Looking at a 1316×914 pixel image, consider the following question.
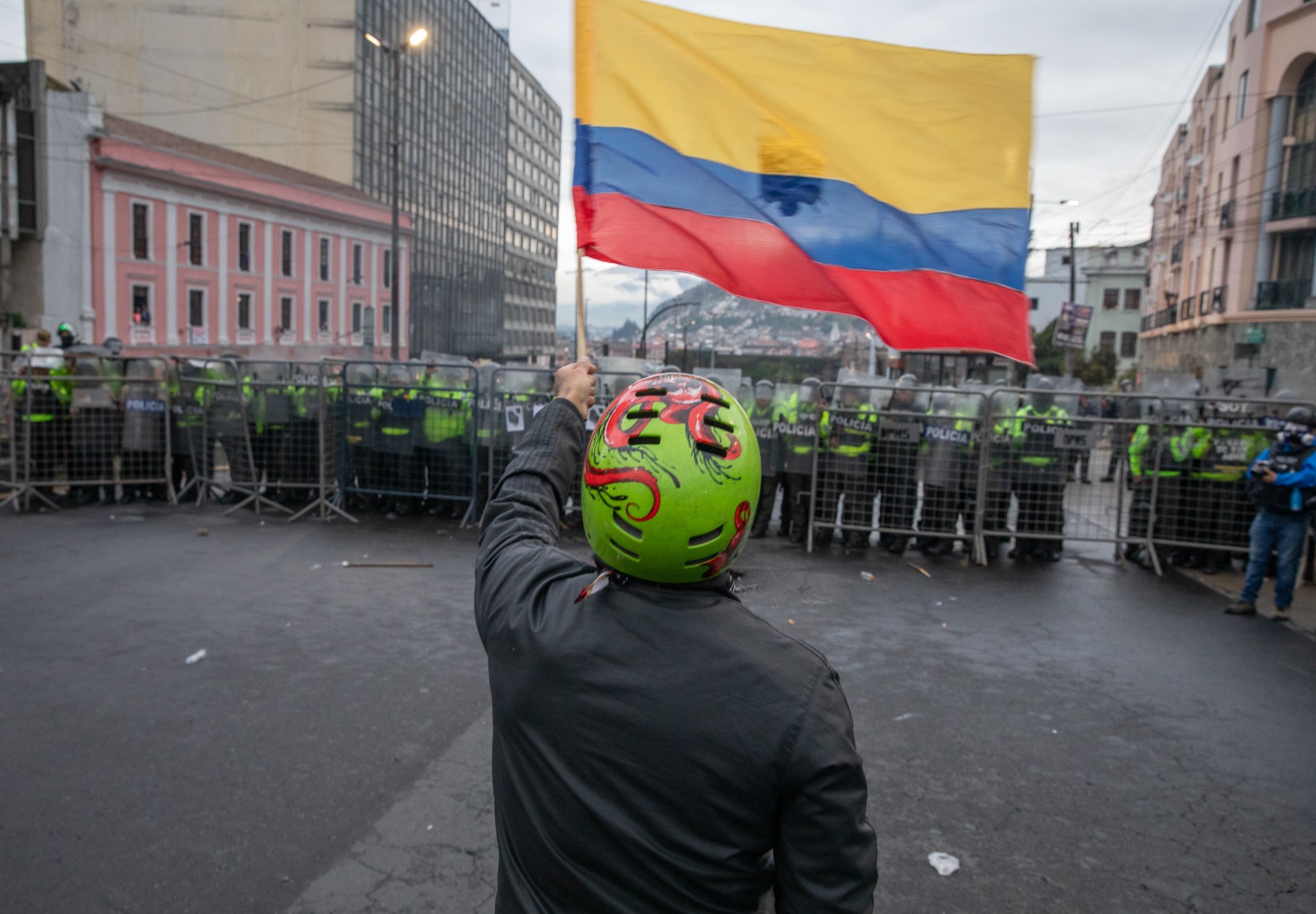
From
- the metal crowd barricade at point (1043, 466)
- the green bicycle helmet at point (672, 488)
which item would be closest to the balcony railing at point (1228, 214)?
the metal crowd barricade at point (1043, 466)

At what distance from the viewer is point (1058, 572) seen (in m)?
9.73

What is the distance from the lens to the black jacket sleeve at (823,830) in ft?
4.64

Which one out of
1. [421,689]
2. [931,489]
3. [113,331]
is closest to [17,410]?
[421,689]

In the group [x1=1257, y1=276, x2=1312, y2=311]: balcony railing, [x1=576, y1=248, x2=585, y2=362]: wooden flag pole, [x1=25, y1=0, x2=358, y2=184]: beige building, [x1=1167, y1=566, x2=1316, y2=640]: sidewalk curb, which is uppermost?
[x1=25, y1=0, x2=358, y2=184]: beige building

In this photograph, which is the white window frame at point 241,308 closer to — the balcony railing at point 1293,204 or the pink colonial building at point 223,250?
the pink colonial building at point 223,250

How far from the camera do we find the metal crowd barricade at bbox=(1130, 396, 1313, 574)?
32.3 feet

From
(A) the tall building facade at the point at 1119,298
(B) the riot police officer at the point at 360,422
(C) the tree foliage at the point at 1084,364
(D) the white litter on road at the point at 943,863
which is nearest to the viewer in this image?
(D) the white litter on road at the point at 943,863

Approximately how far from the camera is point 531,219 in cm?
11638

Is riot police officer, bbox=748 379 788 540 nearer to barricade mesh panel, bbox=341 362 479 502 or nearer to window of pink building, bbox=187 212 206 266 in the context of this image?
barricade mesh panel, bbox=341 362 479 502

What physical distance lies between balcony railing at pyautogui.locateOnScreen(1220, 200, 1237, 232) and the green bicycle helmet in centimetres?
4015

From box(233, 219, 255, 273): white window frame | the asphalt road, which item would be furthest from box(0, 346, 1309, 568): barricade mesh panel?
box(233, 219, 255, 273): white window frame

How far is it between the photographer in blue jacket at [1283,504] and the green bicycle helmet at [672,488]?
8060 millimetres

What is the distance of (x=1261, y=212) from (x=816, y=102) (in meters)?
36.5

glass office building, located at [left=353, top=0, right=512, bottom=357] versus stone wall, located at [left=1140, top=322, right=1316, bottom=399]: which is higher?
glass office building, located at [left=353, top=0, right=512, bottom=357]
